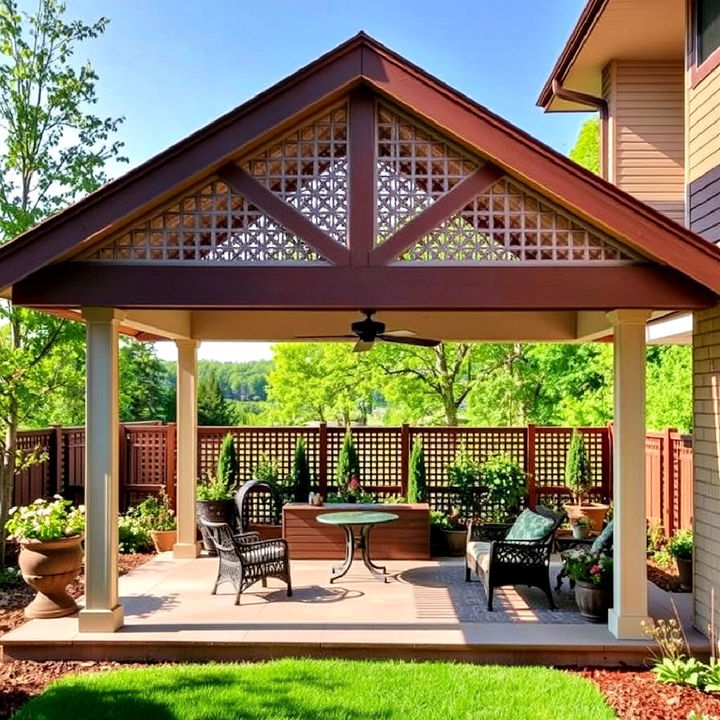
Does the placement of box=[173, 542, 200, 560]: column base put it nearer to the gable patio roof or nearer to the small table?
the small table

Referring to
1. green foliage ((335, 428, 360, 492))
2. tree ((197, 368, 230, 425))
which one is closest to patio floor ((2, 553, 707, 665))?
green foliage ((335, 428, 360, 492))

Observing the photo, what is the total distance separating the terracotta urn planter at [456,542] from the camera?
9297mm

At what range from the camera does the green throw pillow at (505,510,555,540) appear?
272 inches

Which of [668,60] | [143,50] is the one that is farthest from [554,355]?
[143,50]

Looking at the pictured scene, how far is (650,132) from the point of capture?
850cm

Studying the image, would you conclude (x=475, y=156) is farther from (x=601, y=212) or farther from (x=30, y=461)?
(x=30, y=461)

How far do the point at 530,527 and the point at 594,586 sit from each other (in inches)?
41.5

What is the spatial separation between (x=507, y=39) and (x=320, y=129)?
16.4 m

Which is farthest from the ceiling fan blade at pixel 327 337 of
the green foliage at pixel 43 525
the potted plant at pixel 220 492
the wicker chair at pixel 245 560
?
the green foliage at pixel 43 525

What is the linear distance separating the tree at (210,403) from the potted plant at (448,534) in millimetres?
19656

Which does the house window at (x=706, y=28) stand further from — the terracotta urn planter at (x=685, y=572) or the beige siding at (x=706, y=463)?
the terracotta urn planter at (x=685, y=572)

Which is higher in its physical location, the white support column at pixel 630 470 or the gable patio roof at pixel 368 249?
the gable patio roof at pixel 368 249

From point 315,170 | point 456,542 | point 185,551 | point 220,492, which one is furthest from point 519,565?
point 220,492

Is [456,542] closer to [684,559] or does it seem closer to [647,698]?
[684,559]
